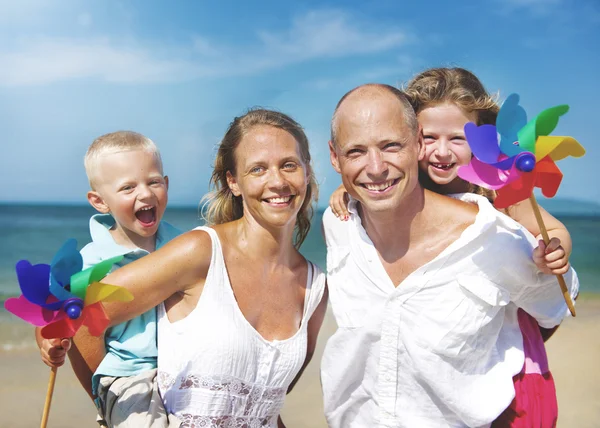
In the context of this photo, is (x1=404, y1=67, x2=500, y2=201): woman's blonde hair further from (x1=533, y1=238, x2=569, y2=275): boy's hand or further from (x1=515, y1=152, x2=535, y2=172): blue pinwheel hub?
(x1=515, y1=152, x2=535, y2=172): blue pinwheel hub

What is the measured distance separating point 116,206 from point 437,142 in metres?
1.75

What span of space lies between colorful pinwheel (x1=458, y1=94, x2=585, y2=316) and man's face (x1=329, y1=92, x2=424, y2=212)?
0.46m

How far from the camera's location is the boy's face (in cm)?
352

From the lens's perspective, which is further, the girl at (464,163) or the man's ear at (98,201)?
the man's ear at (98,201)

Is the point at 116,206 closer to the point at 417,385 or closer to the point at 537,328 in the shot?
the point at 417,385

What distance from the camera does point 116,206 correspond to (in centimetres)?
352

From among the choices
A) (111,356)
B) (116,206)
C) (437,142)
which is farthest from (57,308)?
(437,142)

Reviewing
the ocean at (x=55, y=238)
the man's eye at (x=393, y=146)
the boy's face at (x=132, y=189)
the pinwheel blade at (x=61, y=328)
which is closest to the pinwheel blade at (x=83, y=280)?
the pinwheel blade at (x=61, y=328)

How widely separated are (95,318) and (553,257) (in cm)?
196

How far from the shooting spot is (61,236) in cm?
2453

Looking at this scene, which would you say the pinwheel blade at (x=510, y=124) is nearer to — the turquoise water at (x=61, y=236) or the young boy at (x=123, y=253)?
the young boy at (x=123, y=253)

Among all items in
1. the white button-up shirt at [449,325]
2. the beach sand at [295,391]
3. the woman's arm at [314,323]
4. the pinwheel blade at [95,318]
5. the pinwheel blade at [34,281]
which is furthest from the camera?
the beach sand at [295,391]

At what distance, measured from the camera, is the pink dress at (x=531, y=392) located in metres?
3.25

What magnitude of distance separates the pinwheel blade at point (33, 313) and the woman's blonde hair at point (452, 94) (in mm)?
2098
